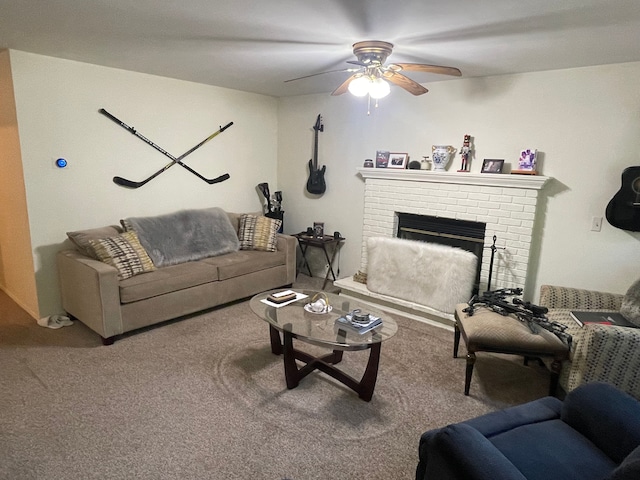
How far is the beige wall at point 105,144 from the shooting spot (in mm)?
3145

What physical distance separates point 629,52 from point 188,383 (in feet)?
11.7

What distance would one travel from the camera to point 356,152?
4.38m

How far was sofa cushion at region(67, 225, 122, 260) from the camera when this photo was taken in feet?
10.5

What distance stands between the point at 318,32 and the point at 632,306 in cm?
251

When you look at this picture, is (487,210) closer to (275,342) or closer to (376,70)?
(376,70)

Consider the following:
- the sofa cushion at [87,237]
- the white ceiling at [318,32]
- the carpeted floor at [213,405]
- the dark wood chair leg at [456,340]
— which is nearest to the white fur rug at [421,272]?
the carpeted floor at [213,405]

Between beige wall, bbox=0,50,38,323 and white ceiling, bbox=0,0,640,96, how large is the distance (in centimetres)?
48

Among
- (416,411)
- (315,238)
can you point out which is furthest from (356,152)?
(416,411)

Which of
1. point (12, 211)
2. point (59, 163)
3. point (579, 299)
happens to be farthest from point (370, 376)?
point (12, 211)

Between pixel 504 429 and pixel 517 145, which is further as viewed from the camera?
pixel 517 145

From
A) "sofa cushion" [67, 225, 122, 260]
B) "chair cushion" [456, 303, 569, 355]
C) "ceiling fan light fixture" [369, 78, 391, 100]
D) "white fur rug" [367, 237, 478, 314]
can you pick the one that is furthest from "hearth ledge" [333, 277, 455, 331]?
"sofa cushion" [67, 225, 122, 260]

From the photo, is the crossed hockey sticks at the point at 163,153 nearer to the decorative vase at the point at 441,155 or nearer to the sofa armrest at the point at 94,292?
the sofa armrest at the point at 94,292

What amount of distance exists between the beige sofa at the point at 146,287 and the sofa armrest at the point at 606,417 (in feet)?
9.24

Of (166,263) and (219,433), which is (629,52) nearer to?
(219,433)
